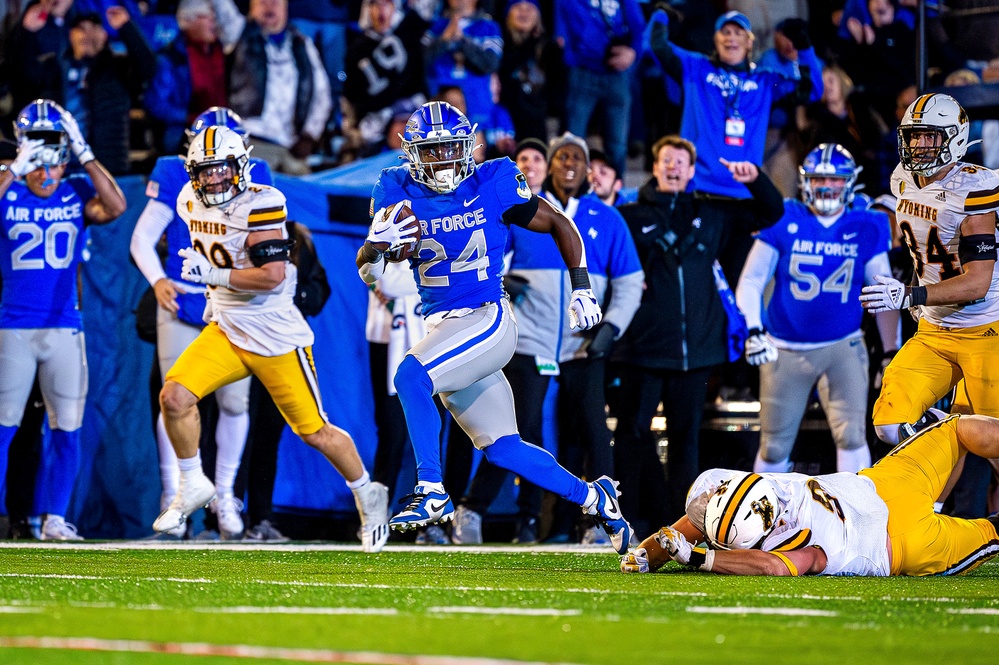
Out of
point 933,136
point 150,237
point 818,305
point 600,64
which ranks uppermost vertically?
point 600,64

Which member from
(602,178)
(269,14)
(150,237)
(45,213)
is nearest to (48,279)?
(45,213)

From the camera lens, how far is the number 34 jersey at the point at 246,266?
6.70 m

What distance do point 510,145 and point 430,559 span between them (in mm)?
3773

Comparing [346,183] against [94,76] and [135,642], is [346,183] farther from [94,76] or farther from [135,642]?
[135,642]

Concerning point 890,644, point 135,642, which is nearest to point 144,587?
point 135,642

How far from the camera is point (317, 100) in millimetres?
9477

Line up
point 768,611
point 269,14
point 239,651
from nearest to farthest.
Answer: point 239,651 < point 768,611 < point 269,14

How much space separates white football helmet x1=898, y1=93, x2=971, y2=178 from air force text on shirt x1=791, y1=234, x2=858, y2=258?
1.33 metres

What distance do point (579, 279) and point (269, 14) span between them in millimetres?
4213

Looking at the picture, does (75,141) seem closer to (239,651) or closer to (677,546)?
(677,546)

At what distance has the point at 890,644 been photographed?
3.17 meters

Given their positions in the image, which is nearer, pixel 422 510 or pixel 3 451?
pixel 422 510

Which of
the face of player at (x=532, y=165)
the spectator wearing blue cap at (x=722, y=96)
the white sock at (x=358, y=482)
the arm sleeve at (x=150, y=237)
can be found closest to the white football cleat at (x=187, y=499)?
the white sock at (x=358, y=482)

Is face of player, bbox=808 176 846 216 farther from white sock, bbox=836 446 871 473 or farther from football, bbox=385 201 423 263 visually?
football, bbox=385 201 423 263
